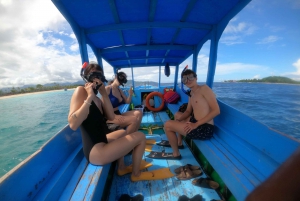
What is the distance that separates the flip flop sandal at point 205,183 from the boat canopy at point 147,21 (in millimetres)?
2389

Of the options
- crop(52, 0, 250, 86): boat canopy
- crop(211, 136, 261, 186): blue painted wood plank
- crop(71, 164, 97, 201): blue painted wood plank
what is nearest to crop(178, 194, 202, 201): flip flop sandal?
crop(211, 136, 261, 186): blue painted wood plank

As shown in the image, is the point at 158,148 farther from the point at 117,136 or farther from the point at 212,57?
the point at 212,57

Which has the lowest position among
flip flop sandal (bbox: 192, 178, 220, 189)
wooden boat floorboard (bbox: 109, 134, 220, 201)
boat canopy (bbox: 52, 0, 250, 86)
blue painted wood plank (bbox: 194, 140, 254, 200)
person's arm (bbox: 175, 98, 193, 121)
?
wooden boat floorboard (bbox: 109, 134, 220, 201)

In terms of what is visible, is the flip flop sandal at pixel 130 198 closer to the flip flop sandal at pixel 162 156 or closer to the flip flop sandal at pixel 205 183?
the flip flop sandal at pixel 205 183

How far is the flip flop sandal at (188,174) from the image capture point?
6.70ft

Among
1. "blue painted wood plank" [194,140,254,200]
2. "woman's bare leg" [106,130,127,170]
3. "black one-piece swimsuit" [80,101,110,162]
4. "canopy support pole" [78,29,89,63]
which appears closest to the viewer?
"blue painted wood plank" [194,140,254,200]

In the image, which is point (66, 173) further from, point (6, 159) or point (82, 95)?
point (6, 159)

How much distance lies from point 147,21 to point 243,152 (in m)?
2.78

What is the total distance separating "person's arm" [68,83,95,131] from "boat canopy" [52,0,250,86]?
1.46 meters

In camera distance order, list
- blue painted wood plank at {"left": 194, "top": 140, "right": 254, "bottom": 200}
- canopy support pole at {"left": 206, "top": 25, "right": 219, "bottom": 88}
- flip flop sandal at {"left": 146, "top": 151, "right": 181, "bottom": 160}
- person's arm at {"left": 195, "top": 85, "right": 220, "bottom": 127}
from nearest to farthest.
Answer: blue painted wood plank at {"left": 194, "top": 140, "right": 254, "bottom": 200} < person's arm at {"left": 195, "top": 85, "right": 220, "bottom": 127} < flip flop sandal at {"left": 146, "top": 151, "right": 181, "bottom": 160} < canopy support pole at {"left": 206, "top": 25, "right": 219, "bottom": 88}

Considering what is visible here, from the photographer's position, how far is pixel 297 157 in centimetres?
45

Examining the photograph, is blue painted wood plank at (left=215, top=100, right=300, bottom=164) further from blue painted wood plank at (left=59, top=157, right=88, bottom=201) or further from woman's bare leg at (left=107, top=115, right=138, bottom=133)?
blue painted wood plank at (left=59, top=157, right=88, bottom=201)

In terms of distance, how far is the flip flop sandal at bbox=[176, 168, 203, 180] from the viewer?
204 centimetres

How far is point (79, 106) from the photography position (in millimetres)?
1514
